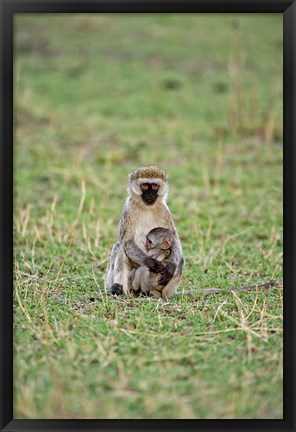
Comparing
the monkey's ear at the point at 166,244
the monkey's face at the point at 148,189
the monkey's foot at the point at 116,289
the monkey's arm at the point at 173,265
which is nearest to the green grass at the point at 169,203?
the monkey's foot at the point at 116,289

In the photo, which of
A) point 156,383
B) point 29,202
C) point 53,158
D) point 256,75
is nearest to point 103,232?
point 29,202

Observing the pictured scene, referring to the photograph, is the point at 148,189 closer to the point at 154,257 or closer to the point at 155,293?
the point at 154,257

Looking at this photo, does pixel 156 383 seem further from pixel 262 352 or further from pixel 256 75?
pixel 256 75

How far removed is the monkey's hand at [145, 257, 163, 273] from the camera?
586cm

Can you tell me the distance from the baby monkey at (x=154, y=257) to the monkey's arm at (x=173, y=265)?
4 cm

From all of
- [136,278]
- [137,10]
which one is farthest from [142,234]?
[137,10]

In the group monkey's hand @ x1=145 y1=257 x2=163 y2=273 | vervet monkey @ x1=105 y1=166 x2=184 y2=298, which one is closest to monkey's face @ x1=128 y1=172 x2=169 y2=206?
vervet monkey @ x1=105 y1=166 x2=184 y2=298

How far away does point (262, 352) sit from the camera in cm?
481

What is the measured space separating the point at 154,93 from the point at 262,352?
30.1ft

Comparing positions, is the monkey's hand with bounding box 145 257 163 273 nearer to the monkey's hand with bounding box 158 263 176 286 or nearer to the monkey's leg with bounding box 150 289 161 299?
the monkey's hand with bounding box 158 263 176 286

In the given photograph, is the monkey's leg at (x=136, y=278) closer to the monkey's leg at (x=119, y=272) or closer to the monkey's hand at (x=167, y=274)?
the monkey's leg at (x=119, y=272)

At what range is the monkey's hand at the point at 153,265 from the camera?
19.2 feet

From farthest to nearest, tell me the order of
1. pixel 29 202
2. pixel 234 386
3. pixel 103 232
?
pixel 29 202
pixel 103 232
pixel 234 386
